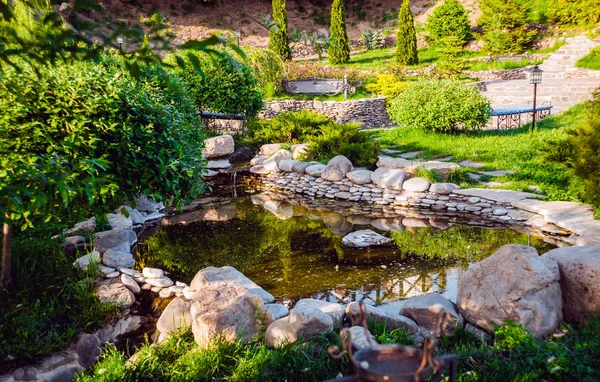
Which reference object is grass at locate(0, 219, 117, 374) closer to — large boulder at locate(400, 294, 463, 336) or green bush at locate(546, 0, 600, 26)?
large boulder at locate(400, 294, 463, 336)

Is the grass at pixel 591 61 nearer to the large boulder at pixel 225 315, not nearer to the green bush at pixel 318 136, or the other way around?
the green bush at pixel 318 136

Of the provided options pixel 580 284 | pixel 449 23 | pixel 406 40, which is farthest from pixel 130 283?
pixel 449 23

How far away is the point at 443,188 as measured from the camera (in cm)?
782

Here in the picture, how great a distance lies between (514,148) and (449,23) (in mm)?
15342

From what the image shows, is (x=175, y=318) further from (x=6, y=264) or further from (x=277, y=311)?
(x=6, y=264)

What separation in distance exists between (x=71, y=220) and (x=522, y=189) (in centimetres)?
600

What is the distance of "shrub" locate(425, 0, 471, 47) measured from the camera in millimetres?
23297

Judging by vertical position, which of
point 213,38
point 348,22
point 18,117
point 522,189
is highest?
point 348,22

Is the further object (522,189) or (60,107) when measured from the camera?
(522,189)

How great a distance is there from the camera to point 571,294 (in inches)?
148

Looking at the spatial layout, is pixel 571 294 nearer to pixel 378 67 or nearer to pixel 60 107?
pixel 60 107

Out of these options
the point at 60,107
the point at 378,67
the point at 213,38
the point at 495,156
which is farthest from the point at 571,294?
the point at 378,67

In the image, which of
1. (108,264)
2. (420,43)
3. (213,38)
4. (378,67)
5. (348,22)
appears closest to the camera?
(213,38)

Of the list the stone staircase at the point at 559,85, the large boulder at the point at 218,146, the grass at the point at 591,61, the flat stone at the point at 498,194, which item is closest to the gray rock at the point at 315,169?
the flat stone at the point at 498,194
